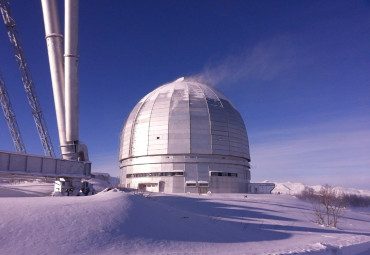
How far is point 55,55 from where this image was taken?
107ft

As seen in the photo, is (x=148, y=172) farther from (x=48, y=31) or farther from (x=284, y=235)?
(x=284, y=235)

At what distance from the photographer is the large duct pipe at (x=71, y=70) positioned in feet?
101

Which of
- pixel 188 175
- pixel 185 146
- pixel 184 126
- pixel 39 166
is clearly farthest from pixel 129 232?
pixel 184 126

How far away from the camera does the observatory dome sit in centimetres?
4550

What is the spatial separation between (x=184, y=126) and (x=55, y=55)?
21080mm

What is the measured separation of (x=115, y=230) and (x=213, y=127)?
117 ft

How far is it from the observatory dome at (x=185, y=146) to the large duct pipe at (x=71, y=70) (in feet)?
57.1

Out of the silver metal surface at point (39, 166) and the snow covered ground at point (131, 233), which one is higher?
the silver metal surface at point (39, 166)

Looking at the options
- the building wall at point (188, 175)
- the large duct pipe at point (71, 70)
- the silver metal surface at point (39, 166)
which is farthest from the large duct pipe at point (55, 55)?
the building wall at point (188, 175)

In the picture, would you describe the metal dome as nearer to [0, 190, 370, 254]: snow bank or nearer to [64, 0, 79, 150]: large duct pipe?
[64, 0, 79, 150]: large duct pipe

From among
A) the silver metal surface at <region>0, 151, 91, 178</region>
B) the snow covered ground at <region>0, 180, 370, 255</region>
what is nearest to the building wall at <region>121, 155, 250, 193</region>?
the silver metal surface at <region>0, 151, 91, 178</region>

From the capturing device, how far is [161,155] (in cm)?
4600

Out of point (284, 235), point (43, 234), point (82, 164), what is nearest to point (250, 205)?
point (284, 235)

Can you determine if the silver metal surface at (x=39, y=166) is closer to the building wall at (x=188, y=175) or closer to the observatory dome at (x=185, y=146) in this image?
the building wall at (x=188, y=175)
